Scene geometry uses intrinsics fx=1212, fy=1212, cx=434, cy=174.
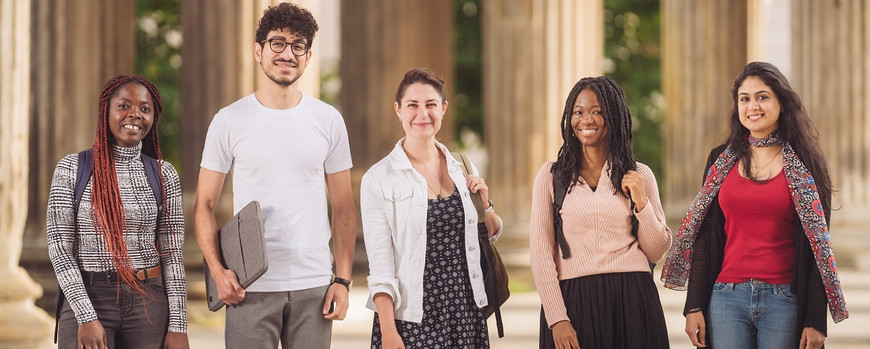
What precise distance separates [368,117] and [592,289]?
15.4 m

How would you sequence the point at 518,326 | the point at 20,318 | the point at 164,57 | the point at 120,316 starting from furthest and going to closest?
the point at 164,57 → the point at 518,326 → the point at 20,318 → the point at 120,316

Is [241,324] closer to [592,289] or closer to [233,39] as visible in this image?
[592,289]

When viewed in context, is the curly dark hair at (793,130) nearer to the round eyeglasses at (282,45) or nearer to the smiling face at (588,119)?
the smiling face at (588,119)

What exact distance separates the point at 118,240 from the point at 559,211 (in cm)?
201

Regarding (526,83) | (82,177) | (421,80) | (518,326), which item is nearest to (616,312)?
(421,80)

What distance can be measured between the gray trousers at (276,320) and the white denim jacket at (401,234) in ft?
0.94

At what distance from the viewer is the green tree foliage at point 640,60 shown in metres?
32.0

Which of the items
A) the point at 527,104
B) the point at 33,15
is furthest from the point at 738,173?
the point at 527,104

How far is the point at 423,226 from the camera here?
562cm

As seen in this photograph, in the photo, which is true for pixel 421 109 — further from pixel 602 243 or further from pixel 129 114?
pixel 129 114

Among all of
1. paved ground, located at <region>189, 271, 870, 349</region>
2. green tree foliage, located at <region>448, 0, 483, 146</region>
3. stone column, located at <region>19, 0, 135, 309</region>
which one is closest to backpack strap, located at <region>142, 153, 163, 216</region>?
paved ground, located at <region>189, 271, 870, 349</region>

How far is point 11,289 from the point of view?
1072 centimetres

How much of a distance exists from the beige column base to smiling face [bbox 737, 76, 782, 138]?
7195 mm

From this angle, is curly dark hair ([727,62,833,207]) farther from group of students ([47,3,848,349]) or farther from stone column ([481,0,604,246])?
stone column ([481,0,604,246])
